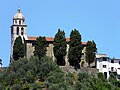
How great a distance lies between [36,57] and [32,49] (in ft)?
30.8

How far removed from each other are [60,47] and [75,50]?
8.63 feet

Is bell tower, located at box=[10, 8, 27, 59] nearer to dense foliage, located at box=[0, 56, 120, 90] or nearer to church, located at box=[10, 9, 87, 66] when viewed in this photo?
church, located at box=[10, 9, 87, 66]

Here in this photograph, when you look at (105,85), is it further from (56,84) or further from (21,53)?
(21,53)

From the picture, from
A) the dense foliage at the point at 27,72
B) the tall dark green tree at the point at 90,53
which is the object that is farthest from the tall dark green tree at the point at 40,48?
the tall dark green tree at the point at 90,53

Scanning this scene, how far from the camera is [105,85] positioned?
331 ft

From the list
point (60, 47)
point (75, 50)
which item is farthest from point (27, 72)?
point (75, 50)

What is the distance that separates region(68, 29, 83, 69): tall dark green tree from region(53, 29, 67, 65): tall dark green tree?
45.3 inches

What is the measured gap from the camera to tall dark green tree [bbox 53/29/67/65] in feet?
361

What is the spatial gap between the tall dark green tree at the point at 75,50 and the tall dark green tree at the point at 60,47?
1150 mm

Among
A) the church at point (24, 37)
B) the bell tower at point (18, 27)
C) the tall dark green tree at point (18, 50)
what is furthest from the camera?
the bell tower at point (18, 27)

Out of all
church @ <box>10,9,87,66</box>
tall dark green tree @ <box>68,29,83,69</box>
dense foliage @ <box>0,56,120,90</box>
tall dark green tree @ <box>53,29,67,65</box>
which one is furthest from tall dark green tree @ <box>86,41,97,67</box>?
dense foliage @ <box>0,56,120,90</box>

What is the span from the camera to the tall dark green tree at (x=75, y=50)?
10912cm

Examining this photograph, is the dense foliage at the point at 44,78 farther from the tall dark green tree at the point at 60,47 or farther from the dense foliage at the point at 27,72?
the tall dark green tree at the point at 60,47

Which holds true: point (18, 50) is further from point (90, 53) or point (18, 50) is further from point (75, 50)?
point (90, 53)
